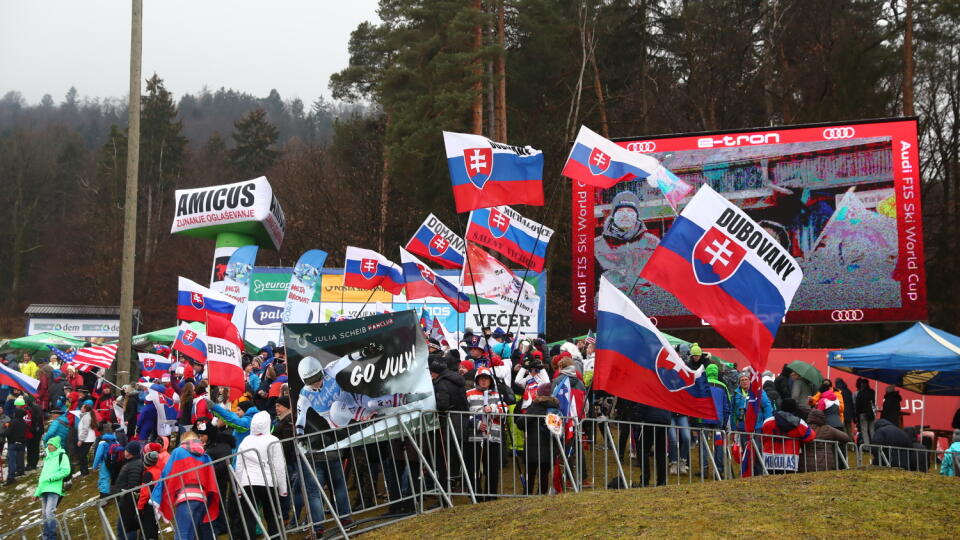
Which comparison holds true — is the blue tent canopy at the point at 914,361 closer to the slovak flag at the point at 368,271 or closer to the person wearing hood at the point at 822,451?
the person wearing hood at the point at 822,451

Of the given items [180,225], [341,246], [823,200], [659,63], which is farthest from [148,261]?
[823,200]

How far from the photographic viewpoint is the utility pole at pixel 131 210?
661 inches

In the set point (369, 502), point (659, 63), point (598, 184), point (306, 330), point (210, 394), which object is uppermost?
point (659, 63)

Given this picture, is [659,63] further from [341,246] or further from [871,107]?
[341,246]

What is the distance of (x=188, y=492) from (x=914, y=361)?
→ 1144cm

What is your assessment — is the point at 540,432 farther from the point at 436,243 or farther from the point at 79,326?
the point at 79,326

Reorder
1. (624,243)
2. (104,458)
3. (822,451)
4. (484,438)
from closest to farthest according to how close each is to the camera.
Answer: (484,438) < (822,451) < (104,458) < (624,243)

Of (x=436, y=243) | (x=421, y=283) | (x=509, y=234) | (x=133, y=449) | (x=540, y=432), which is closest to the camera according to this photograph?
(x=540, y=432)

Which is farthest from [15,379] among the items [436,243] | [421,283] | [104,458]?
[436,243]

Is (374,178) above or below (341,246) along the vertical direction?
above

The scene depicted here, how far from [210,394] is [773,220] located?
45.6 feet

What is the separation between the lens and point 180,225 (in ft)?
77.6

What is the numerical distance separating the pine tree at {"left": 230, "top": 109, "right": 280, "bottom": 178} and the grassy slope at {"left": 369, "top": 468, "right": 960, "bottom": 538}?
6983cm

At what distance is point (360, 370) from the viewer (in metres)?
10.0
